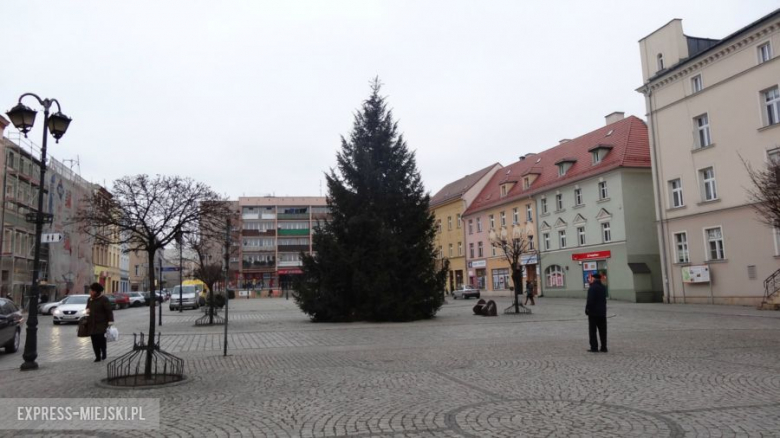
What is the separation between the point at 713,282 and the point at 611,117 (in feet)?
76.6

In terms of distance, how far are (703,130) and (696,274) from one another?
8153 mm

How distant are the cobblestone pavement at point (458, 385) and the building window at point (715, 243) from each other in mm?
15744

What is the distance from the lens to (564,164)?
46812 mm

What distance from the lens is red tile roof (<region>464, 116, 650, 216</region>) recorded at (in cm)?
4047

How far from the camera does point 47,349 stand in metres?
15.7

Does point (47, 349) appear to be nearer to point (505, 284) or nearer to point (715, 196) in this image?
point (715, 196)

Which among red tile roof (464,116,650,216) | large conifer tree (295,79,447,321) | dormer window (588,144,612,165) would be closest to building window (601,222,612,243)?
red tile roof (464,116,650,216)

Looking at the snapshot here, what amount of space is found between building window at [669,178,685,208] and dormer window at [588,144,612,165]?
29.1 feet

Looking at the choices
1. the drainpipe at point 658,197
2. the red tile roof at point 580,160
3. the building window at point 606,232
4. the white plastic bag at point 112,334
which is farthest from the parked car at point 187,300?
the drainpipe at point 658,197

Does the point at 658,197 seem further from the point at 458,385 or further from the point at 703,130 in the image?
the point at 458,385

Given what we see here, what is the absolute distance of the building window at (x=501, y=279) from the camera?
53.0m

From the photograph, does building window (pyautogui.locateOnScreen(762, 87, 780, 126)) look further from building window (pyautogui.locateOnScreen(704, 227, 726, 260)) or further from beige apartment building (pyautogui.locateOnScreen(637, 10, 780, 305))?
building window (pyautogui.locateOnScreen(704, 227, 726, 260))

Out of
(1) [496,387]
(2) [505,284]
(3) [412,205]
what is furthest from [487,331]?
(2) [505,284]

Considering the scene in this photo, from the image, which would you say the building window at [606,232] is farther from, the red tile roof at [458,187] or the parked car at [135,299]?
the parked car at [135,299]
